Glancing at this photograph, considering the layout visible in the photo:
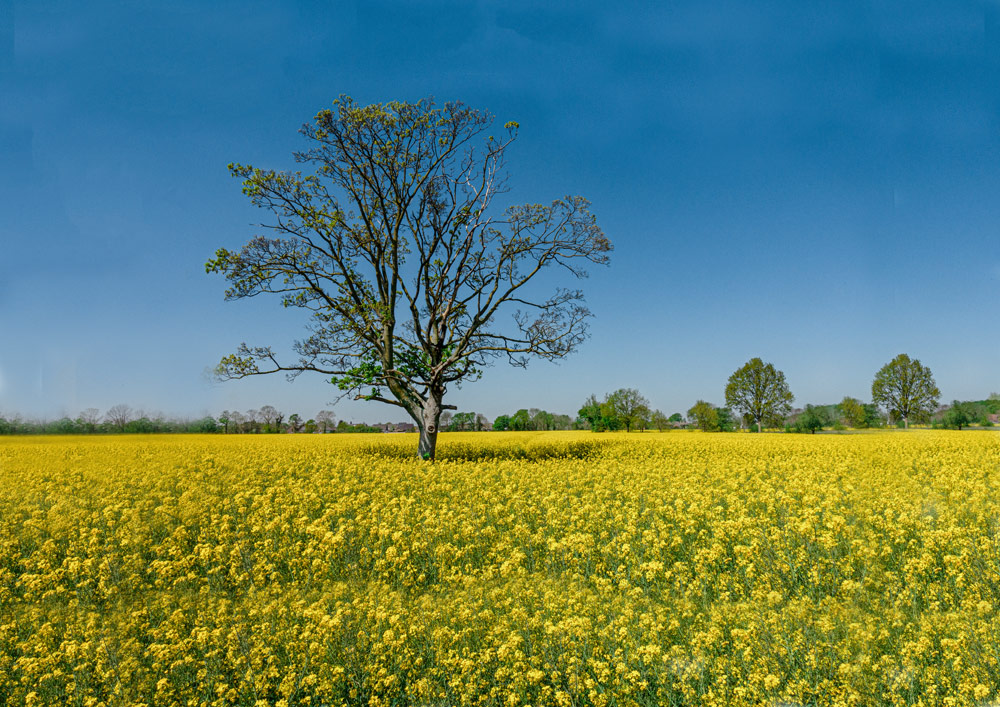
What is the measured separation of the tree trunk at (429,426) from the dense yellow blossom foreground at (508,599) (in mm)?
7573

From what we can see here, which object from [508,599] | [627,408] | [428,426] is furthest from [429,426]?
[627,408]

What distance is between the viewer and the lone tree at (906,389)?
68.9m

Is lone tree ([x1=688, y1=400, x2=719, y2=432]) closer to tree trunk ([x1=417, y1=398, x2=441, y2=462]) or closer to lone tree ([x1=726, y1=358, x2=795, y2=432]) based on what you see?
lone tree ([x1=726, y1=358, x2=795, y2=432])

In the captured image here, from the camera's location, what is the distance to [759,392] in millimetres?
70250

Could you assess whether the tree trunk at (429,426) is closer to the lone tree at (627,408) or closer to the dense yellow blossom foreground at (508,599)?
the dense yellow blossom foreground at (508,599)

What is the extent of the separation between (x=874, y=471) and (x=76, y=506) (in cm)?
1935

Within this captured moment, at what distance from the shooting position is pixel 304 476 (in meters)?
13.8

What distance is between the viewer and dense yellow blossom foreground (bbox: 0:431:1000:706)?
3928 millimetres

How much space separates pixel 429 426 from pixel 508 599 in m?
13.8

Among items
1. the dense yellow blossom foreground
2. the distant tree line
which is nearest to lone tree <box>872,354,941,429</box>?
the distant tree line

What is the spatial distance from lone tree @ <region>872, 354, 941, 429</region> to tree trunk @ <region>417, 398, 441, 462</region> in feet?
264

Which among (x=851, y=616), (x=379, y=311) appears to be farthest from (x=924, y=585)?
(x=379, y=311)

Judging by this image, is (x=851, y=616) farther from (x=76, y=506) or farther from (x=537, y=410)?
(x=537, y=410)

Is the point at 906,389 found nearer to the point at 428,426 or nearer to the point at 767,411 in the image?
the point at 767,411
